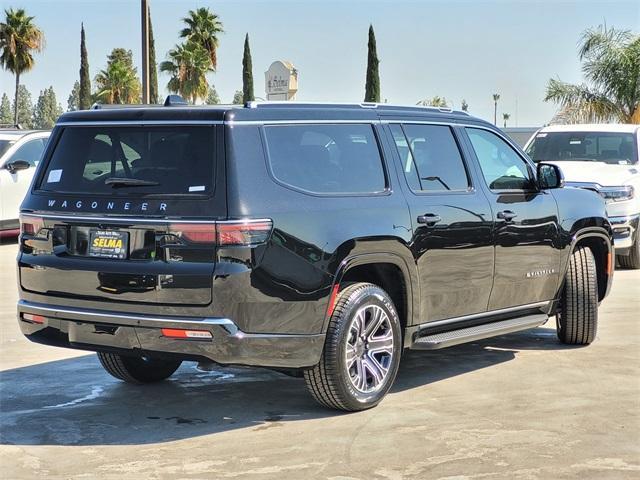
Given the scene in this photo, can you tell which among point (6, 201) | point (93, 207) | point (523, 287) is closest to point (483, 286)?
point (523, 287)

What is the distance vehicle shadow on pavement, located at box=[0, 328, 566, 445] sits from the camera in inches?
232

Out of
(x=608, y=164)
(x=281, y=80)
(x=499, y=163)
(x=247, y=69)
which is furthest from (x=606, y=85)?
(x=247, y=69)

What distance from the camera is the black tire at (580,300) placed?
8.16 metres

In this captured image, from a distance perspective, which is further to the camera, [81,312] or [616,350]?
[616,350]

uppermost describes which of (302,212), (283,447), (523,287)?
(302,212)

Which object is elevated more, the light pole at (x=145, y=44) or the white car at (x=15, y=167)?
the light pole at (x=145, y=44)

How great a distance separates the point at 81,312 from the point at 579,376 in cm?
354

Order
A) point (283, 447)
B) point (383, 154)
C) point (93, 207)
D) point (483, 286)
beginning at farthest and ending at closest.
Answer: point (483, 286) < point (383, 154) < point (93, 207) < point (283, 447)

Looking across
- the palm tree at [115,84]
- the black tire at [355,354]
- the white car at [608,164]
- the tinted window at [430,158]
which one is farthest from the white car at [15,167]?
the palm tree at [115,84]

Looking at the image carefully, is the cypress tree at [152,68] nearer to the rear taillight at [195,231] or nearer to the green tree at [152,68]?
the green tree at [152,68]

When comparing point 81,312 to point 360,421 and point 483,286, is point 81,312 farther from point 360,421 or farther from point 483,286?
point 483,286

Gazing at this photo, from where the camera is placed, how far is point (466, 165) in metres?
7.21

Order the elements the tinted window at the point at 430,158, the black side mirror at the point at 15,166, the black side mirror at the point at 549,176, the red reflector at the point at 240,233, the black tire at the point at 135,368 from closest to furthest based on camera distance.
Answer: the red reflector at the point at 240,233
the tinted window at the point at 430,158
the black tire at the point at 135,368
the black side mirror at the point at 549,176
the black side mirror at the point at 15,166

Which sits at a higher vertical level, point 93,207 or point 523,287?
point 93,207
